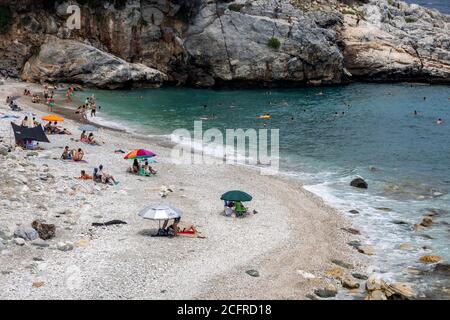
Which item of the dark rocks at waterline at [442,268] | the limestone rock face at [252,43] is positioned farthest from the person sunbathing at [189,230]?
the limestone rock face at [252,43]

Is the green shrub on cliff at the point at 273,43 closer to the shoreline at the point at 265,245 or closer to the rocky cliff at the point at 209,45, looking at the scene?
the rocky cliff at the point at 209,45

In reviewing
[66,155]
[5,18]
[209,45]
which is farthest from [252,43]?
[66,155]

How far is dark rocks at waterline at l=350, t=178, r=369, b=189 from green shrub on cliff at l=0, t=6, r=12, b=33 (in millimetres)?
61235

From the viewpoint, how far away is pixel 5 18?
7338 cm

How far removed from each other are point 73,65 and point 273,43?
32.1 m

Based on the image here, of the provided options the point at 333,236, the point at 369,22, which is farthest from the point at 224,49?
the point at 333,236

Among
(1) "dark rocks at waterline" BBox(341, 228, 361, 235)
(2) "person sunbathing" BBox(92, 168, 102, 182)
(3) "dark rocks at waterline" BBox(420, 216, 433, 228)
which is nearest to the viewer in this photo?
(1) "dark rocks at waterline" BBox(341, 228, 361, 235)

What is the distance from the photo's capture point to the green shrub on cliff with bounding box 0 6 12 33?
73062 millimetres

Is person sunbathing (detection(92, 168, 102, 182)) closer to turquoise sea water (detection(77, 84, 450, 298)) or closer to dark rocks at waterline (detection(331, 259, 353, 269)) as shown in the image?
turquoise sea water (detection(77, 84, 450, 298))

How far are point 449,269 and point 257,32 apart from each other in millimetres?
66899

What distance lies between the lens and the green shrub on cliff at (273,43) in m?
82.2

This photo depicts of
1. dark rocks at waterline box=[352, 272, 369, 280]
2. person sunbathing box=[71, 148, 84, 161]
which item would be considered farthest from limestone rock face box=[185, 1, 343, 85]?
dark rocks at waterline box=[352, 272, 369, 280]

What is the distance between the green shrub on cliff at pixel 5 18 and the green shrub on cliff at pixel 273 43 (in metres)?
40.2
